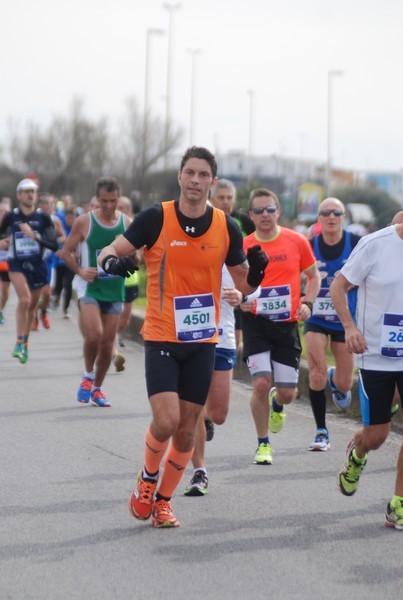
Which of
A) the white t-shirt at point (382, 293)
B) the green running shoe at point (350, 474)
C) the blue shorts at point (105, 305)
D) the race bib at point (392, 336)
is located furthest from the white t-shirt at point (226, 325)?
the blue shorts at point (105, 305)

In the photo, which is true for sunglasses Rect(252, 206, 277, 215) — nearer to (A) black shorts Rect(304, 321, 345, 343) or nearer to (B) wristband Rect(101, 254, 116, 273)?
(A) black shorts Rect(304, 321, 345, 343)

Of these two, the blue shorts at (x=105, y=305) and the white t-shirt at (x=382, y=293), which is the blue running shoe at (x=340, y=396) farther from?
the white t-shirt at (x=382, y=293)

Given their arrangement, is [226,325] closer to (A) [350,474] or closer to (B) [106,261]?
(A) [350,474]

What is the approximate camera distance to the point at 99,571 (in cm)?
609

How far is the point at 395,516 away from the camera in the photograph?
23.5 feet

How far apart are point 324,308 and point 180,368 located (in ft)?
11.2

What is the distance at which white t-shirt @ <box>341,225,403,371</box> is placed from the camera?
713 centimetres

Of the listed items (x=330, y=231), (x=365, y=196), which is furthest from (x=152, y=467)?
(x=365, y=196)

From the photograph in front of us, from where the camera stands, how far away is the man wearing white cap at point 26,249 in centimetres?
1547

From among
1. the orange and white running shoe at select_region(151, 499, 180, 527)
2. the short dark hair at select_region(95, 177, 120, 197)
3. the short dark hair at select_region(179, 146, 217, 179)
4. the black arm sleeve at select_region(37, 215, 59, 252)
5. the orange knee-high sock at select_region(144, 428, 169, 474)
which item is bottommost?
the orange and white running shoe at select_region(151, 499, 180, 527)

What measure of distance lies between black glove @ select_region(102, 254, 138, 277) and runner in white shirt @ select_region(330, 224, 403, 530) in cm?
124

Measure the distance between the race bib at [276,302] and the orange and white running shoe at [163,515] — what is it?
8.69 feet

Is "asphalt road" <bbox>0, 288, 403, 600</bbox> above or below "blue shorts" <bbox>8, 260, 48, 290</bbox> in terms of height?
below

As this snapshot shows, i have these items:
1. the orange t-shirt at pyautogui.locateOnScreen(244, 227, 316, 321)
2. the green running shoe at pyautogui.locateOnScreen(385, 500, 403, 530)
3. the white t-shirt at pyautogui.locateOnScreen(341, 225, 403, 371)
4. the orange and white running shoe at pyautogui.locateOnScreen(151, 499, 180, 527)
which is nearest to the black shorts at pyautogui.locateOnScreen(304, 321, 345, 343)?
the orange t-shirt at pyautogui.locateOnScreen(244, 227, 316, 321)
